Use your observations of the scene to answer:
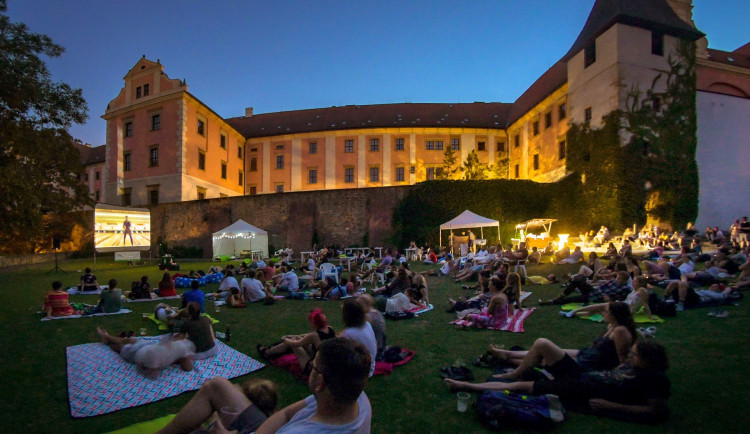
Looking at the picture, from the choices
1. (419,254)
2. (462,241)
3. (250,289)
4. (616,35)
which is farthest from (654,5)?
(250,289)

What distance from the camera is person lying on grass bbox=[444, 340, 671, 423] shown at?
341cm

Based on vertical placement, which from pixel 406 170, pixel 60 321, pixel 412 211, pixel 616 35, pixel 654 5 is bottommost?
pixel 60 321

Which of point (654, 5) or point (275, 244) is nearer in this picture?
point (654, 5)

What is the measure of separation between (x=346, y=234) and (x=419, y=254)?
6799mm

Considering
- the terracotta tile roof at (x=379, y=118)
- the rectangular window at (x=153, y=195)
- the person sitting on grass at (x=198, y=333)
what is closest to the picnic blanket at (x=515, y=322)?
the person sitting on grass at (x=198, y=333)

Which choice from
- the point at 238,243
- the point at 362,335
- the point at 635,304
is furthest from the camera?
the point at 238,243

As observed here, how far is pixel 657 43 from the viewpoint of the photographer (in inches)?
938

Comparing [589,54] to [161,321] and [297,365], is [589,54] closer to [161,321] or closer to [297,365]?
[297,365]

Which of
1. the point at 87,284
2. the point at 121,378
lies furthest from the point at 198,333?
the point at 87,284

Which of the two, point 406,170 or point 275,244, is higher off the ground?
point 406,170

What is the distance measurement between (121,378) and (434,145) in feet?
123

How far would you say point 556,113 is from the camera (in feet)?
96.8

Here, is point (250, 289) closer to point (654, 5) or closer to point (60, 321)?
point (60, 321)

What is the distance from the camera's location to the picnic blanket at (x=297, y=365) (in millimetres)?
4773
